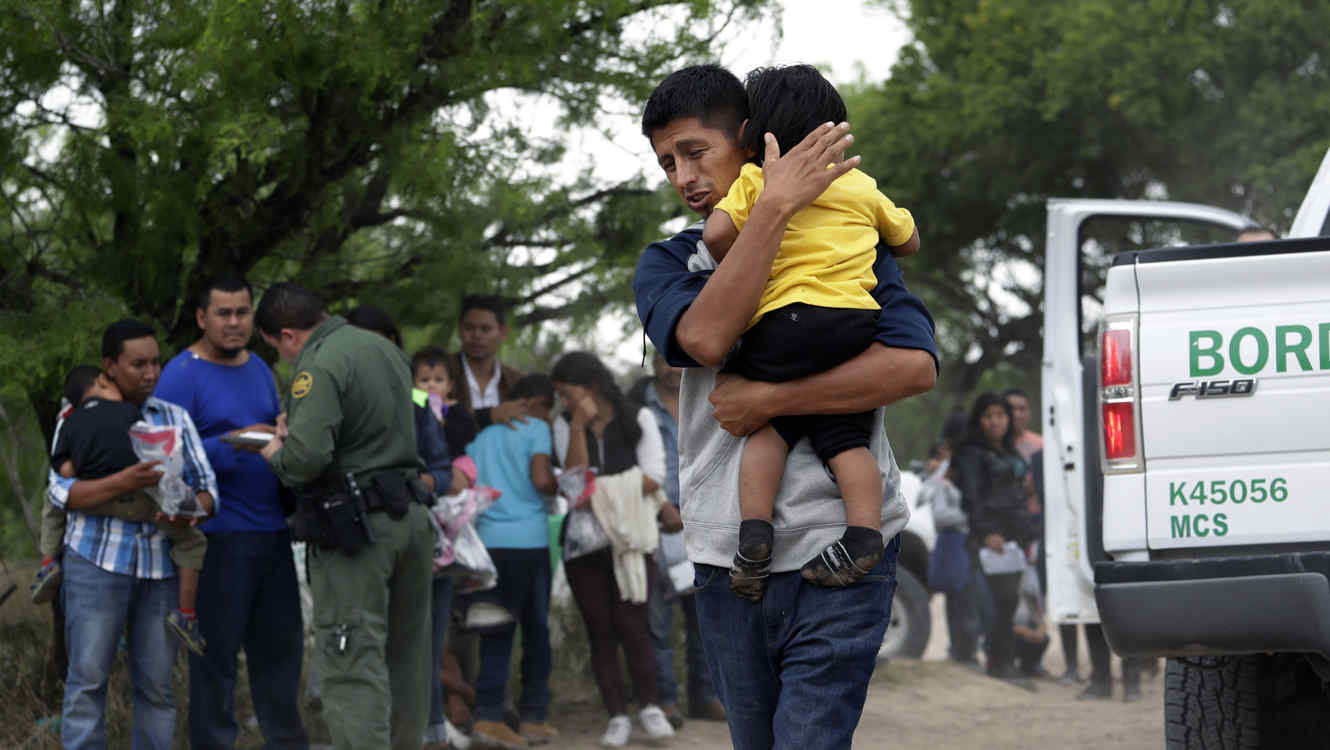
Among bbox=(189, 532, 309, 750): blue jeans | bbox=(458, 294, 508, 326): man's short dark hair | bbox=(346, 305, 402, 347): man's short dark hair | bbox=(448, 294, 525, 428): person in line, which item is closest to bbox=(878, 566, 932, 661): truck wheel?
bbox=(448, 294, 525, 428): person in line

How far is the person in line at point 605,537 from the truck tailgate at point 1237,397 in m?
3.97

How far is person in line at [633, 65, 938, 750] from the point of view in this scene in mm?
2846

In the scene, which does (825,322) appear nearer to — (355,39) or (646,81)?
(355,39)

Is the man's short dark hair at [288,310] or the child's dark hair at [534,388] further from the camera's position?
the child's dark hair at [534,388]

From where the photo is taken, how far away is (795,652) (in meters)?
2.90

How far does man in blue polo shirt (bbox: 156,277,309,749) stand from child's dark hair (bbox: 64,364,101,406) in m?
0.24

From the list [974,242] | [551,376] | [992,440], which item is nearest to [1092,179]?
[974,242]

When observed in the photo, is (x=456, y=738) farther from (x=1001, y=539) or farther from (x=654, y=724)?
(x=1001, y=539)

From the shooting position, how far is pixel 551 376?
7.91 m

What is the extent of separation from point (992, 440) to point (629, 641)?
4280mm

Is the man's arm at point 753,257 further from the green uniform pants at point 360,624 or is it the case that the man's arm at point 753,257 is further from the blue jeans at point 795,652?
the green uniform pants at point 360,624

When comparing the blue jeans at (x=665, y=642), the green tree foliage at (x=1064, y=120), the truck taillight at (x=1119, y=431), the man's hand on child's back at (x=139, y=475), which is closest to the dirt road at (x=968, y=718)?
the blue jeans at (x=665, y=642)

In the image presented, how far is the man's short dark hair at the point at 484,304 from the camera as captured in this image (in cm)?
743

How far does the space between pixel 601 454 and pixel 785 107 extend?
5.04 metres
